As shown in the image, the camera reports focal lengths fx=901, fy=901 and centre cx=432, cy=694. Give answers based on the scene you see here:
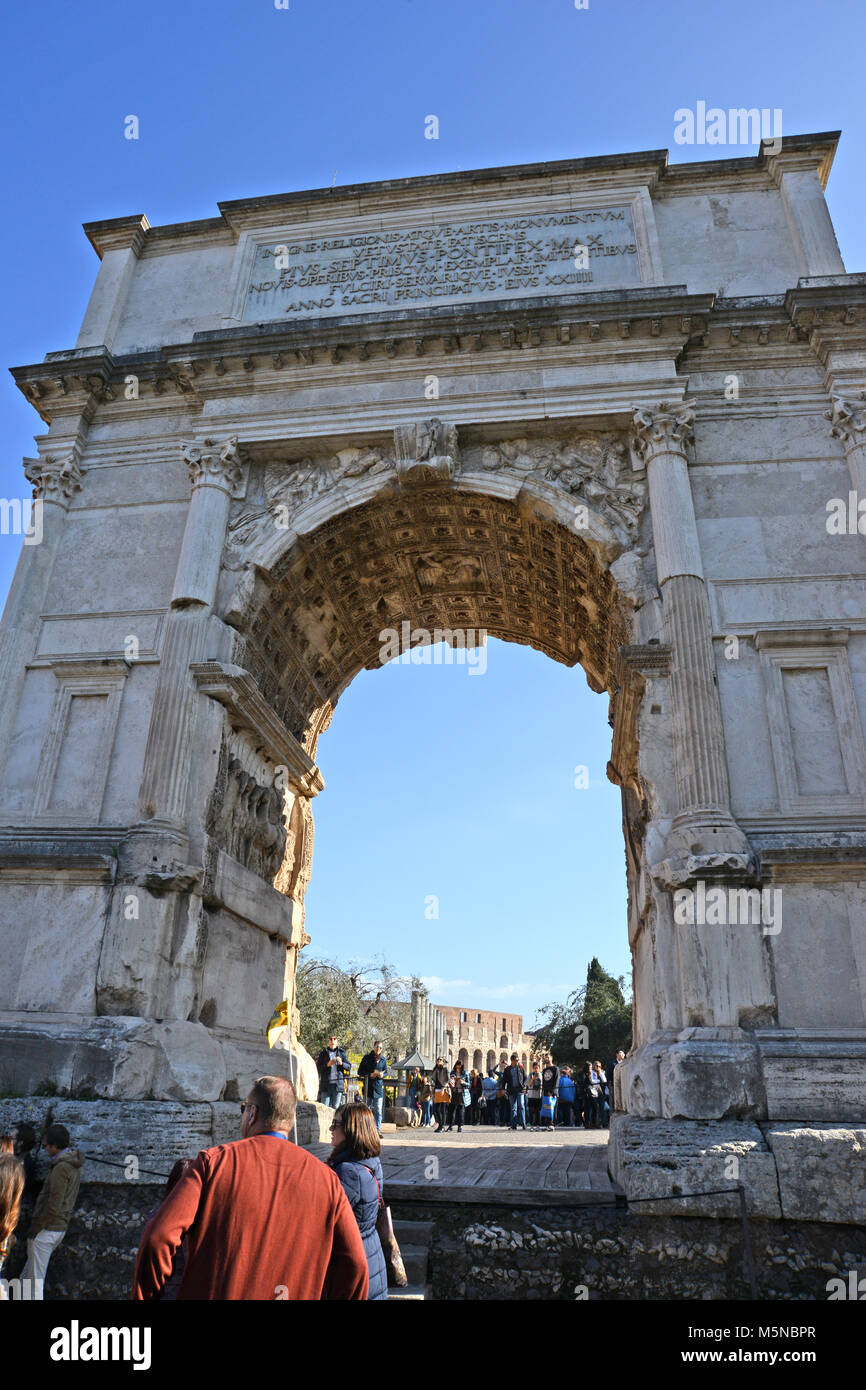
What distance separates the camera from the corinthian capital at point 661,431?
1053 cm

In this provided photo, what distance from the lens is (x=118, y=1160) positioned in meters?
7.47

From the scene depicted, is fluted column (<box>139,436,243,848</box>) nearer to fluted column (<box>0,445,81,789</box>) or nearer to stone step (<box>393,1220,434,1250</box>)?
fluted column (<box>0,445,81,789</box>)

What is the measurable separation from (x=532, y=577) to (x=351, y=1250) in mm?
10649

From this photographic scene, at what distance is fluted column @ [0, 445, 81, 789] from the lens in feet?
35.2

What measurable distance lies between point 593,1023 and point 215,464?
33564 millimetres

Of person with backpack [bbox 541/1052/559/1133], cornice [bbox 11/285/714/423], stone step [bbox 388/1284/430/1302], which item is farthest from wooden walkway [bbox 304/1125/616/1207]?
cornice [bbox 11/285/714/423]

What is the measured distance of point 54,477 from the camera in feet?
39.0

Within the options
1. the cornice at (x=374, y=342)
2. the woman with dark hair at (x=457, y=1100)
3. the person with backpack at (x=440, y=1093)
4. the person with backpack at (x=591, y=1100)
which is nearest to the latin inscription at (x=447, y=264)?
the cornice at (x=374, y=342)

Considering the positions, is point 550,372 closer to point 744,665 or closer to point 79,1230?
point 744,665

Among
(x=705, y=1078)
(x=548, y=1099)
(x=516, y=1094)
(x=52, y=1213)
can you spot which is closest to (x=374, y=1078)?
(x=705, y=1078)

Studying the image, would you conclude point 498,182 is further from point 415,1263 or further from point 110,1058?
point 415,1263

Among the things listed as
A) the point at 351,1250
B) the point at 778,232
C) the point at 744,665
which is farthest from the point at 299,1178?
the point at 778,232

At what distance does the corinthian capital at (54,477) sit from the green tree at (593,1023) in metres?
29.5

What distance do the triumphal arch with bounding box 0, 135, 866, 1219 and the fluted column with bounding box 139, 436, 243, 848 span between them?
48 millimetres
